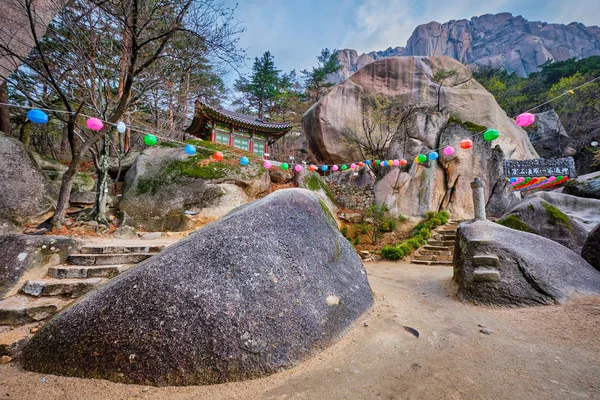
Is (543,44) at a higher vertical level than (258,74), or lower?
higher

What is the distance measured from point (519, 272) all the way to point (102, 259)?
20.3 ft

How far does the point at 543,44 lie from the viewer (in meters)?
41.7

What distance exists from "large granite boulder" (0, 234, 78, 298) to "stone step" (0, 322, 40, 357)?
0.70 meters

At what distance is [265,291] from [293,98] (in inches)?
866

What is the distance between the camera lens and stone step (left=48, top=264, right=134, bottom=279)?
307 cm

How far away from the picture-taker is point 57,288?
2809 mm

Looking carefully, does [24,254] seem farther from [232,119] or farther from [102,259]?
[232,119]

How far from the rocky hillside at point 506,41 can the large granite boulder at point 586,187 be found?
3887cm

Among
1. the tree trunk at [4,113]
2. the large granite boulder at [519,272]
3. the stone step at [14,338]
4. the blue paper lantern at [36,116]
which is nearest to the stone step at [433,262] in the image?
the large granite boulder at [519,272]

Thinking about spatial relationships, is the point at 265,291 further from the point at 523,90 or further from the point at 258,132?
the point at 523,90

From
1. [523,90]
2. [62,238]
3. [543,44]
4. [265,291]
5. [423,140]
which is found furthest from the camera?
[543,44]

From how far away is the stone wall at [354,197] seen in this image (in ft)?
39.7

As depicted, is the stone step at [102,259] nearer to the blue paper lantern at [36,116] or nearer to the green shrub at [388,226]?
the blue paper lantern at [36,116]

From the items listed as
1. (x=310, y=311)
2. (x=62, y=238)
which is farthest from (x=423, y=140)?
(x=62, y=238)
